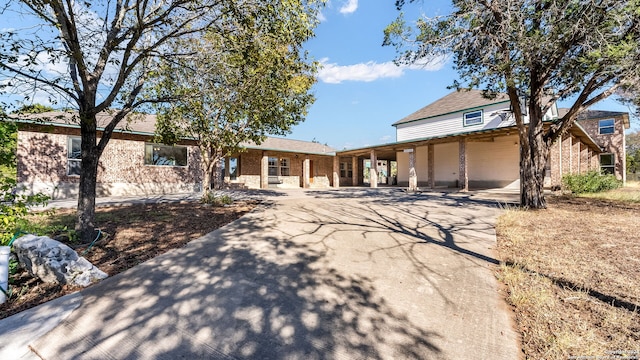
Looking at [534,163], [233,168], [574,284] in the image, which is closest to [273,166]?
[233,168]

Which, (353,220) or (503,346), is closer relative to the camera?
(503,346)

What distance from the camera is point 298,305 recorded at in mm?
3068

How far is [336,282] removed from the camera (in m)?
3.63

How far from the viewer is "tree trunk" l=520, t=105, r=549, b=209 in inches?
330

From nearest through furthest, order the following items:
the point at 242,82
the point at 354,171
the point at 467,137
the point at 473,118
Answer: the point at 242,82 < the point at 467,137 < the point at 473,118 < the point at 354,171

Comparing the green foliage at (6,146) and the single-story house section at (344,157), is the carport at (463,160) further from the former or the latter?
the green foliage at (6,146)

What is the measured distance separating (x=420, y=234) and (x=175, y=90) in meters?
7.84

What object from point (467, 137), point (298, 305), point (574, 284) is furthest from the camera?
point (467, 137)

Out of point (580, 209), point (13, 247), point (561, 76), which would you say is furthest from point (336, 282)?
point (561, 76)

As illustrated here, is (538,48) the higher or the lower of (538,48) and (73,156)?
the higher

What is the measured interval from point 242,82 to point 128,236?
5.19 metres

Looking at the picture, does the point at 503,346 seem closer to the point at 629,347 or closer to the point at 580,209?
the point at 629,347

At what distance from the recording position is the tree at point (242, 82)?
5598 mm

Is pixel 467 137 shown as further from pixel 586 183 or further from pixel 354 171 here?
pixel 354 171
